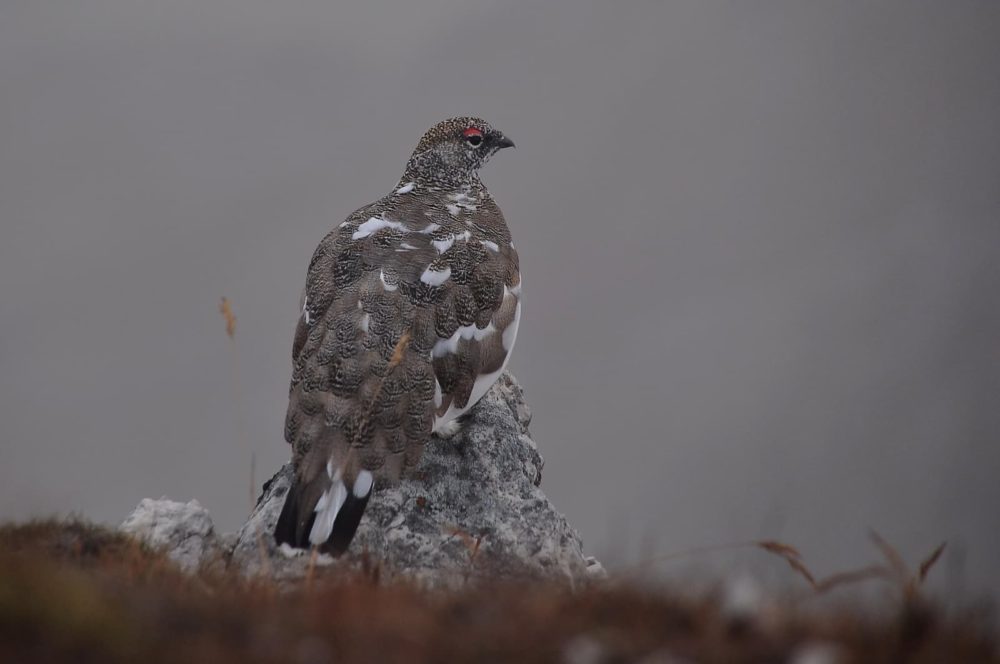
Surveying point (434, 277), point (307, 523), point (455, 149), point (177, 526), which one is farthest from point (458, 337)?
point (455, 149)

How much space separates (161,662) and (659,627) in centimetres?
131

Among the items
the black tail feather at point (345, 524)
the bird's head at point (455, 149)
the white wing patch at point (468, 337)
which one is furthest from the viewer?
the bird's head at point (455, 149)

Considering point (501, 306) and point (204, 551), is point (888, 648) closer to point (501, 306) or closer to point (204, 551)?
point (501, 306)

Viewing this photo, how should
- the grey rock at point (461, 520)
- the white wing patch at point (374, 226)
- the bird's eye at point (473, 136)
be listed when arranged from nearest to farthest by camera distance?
the grey rock at point (461, 520), the white wing patch at point (374, 226), the bird's eye at point (473, 136)

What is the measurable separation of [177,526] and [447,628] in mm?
3889

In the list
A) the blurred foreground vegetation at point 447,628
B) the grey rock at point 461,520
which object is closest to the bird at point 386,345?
the grey rock at point 461,520

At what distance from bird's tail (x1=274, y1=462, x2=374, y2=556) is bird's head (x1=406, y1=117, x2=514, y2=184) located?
3.00 meters

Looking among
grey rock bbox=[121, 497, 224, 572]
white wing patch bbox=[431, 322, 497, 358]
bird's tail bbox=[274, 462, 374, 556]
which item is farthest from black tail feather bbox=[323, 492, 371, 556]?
grey rock bbox=[121, 497, 224, 572]

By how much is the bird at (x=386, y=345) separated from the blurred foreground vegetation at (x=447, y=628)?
164 centimetres

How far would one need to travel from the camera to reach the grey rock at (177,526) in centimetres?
595

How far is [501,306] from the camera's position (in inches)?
244

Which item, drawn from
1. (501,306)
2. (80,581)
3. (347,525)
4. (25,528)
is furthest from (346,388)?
(80,581)

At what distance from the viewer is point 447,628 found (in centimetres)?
270

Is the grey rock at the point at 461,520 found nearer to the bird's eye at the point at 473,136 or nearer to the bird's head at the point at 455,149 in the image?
the bird's head at the point at 455,149
